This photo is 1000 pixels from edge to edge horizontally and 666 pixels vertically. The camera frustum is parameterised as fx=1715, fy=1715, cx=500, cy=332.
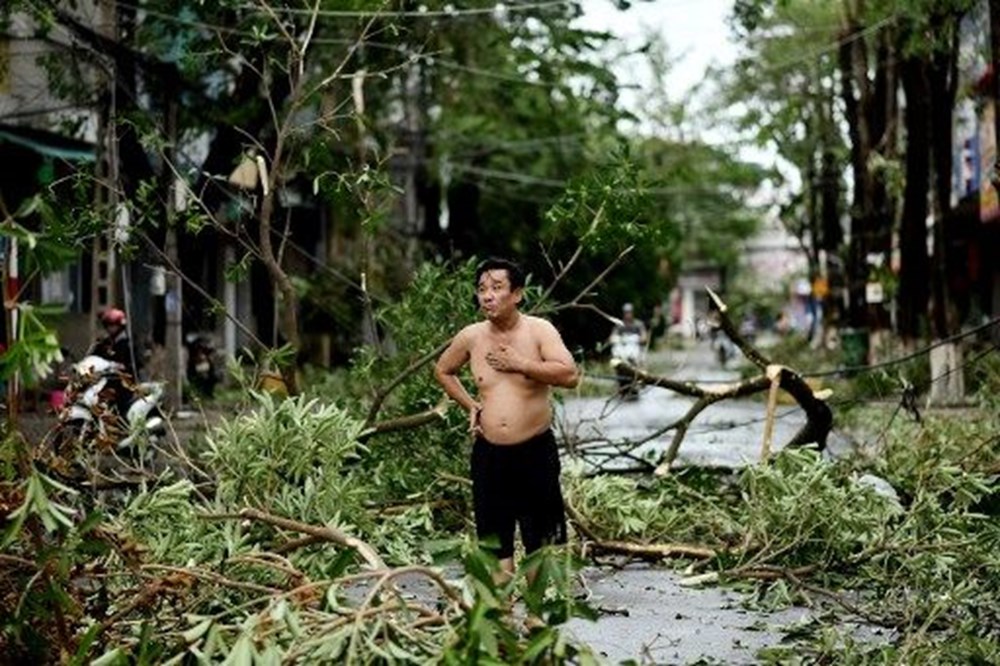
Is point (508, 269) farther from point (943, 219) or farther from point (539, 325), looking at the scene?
point (943, 219)

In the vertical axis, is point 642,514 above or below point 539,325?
below

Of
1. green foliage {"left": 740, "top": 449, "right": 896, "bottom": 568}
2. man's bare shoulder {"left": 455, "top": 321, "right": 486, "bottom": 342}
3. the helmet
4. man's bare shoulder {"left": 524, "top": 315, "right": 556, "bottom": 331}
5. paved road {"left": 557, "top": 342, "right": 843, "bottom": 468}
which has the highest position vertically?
man's bare shoulder {"left": 524, "top": 315, "right": 556, "bottom": 331}

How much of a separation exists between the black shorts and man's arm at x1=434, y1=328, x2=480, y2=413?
346 millimetres

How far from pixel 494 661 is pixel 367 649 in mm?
660

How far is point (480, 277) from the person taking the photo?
8.32 meters

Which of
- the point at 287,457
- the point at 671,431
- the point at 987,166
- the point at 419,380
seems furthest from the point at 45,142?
the point at 987,166

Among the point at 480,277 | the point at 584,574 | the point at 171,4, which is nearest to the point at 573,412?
the point at 171,4

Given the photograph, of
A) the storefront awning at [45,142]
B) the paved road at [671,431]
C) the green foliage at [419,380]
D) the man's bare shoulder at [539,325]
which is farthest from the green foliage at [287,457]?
the storefront awning at [45,142]

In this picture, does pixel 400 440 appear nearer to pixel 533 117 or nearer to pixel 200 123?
pixel 200 123

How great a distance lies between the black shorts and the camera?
8.39 meters

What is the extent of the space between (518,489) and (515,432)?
281 millimetres

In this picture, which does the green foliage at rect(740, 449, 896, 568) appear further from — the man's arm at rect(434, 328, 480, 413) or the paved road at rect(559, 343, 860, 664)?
the man's arm at rect(434, 328, 480, 413)

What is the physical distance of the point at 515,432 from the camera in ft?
27.5

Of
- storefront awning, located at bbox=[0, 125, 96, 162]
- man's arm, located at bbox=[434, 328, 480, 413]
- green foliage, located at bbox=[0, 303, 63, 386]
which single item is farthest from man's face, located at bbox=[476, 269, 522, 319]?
storefront awning, located at bbox=[0, 125, 96, 162]
